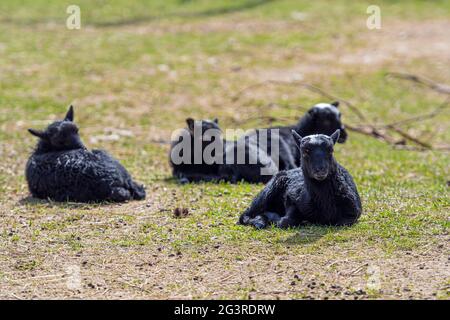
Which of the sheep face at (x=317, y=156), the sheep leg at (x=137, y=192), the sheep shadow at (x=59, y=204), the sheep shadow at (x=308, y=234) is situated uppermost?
the sheep face at (x=317, y=156)

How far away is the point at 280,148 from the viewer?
13.5m

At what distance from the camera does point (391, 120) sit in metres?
18.8

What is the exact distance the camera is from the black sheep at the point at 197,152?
13.3 meters

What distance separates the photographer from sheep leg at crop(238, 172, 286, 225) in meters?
10.3

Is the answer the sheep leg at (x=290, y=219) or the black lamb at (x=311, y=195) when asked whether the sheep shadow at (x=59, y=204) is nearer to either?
the black lamb at (x=311, y=195)

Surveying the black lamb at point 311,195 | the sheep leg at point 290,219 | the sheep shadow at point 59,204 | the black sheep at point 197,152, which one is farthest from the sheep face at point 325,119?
the sheep leg at point 290,219

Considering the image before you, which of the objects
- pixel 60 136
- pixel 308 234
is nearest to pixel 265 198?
pixel 308 234

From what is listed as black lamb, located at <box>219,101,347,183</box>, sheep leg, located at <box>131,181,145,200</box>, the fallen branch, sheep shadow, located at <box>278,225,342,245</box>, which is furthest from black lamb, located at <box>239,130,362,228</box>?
the fallen branch

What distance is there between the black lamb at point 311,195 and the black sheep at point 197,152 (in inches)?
115

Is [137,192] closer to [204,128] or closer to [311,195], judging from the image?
[204,128]

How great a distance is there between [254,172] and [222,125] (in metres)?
5.35

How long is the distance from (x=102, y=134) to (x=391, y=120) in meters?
5.90

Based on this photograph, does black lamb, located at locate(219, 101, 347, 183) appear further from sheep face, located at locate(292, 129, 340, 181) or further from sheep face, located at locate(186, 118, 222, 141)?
sheep face, located at locate(292, 129, 340, 181)

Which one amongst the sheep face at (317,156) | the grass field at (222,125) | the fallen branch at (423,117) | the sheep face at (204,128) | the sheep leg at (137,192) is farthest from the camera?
the fallen branch at (423,117)
